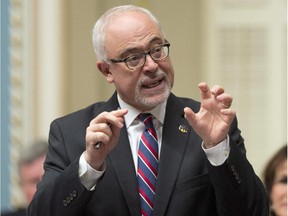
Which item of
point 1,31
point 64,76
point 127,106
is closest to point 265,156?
point 64,76

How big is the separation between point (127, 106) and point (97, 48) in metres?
0.24

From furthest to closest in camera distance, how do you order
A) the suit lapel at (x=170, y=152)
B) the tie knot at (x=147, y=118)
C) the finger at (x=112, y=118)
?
1. the tie knot at (x=147, y=118)
2. the suit lapel at (x=170, y=152)
3. the finger at (x=112, y=118)

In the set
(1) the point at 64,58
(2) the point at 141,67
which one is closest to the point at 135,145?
(2) the point at 141,67

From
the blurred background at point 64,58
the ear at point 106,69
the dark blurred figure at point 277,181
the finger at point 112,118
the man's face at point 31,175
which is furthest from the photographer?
the blurred background at point 64,58

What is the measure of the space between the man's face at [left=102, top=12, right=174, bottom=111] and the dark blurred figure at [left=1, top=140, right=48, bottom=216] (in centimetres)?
232

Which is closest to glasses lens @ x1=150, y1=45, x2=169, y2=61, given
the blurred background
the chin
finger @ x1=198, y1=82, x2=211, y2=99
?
the chin

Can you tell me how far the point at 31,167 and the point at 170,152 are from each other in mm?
2500

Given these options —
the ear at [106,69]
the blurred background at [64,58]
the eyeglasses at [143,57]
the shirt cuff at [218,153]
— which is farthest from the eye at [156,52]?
the blurred background at [64,58]

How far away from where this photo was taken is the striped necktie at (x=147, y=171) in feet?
9.85

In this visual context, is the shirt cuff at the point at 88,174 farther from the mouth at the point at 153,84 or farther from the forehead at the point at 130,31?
the forehead at the point at 130,31

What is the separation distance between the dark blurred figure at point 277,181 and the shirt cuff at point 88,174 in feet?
6.82

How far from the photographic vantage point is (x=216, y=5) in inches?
269

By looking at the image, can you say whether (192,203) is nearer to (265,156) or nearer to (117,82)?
(117,82)

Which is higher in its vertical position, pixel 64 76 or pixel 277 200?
pixel 64 76
